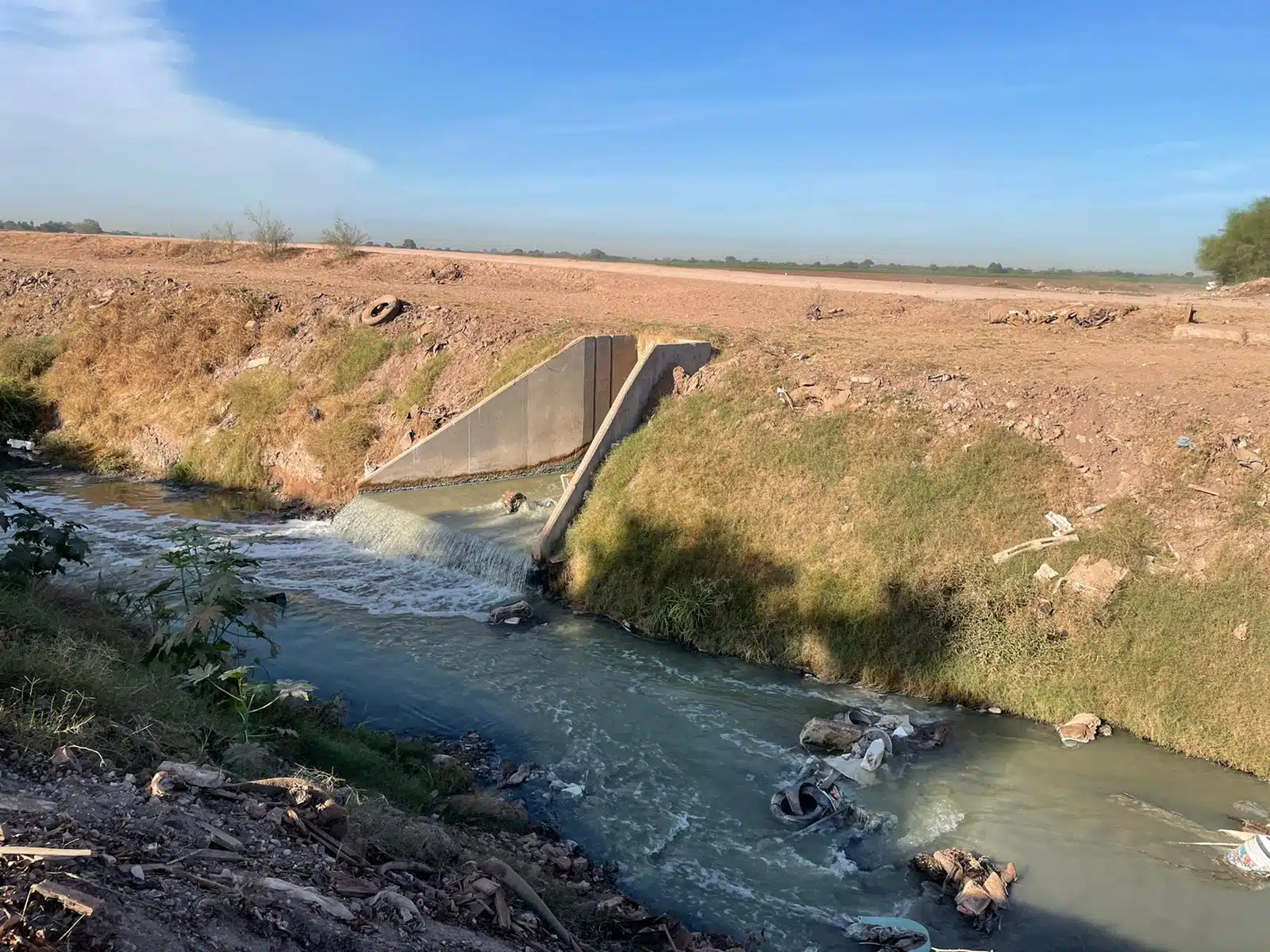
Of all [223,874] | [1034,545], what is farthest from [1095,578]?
[223,874]

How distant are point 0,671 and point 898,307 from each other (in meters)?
21.6

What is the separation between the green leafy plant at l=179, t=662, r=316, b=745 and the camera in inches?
249

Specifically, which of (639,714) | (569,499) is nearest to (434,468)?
(569,499)

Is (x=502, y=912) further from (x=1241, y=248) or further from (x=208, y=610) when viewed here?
(x=1241, y=248)

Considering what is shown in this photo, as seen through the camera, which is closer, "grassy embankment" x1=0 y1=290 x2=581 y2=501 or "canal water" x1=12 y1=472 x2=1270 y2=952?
"canal water" x1=12 y1=472 x2=1270 y2=952

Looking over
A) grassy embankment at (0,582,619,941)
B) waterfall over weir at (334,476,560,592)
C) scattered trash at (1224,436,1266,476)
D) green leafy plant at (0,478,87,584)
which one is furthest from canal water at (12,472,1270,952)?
scattered trash at (1224,436,1266,476)

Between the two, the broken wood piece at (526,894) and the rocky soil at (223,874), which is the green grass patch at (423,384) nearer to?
the rocky soil at (223,874)

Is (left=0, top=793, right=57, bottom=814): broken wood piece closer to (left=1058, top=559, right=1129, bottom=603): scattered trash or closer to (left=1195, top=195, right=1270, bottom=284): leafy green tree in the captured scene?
(left=1058, top=559, right=1129, bottom=603): scattered trash

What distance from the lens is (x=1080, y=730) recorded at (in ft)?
31.2

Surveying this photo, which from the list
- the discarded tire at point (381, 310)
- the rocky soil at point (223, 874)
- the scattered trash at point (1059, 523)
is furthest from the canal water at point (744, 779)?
the discarded tire at point (381, 310)

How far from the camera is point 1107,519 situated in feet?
36.0

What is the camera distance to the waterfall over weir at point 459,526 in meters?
13.6

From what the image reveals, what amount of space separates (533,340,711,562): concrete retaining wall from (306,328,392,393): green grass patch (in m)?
6.68

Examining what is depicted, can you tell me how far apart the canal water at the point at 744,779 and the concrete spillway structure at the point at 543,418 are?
2.95 m
